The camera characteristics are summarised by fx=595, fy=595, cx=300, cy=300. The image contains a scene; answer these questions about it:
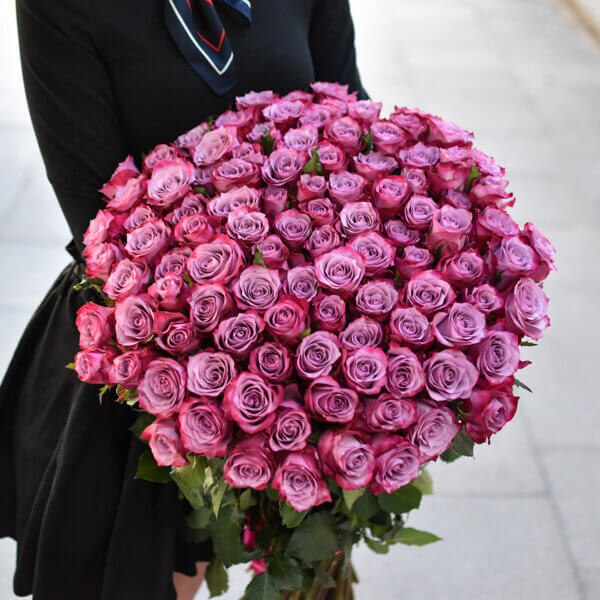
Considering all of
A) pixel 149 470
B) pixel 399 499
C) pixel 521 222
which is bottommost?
pixel 521 222

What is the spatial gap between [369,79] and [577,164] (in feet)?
4.16

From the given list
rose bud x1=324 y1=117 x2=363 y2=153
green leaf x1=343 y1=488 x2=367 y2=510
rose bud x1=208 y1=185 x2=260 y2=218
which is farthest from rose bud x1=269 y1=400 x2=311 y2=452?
rose bud x1=324 y1=117 x2=363 y2=153

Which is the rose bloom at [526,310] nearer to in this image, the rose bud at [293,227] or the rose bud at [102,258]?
the rose bud at [293,227]

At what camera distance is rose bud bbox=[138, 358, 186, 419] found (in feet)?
1.80

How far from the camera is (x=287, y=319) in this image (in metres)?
0.54

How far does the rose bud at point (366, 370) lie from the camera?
53 cm

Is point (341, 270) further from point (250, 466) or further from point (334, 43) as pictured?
point (334, 43)

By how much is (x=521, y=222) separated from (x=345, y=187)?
84.0 inches

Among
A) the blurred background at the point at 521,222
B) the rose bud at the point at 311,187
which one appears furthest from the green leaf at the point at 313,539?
the blurred background at the point at 521,222

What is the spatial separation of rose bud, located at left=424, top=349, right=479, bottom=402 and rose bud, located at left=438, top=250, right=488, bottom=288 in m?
0.08

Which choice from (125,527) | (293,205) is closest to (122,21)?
(293,205)

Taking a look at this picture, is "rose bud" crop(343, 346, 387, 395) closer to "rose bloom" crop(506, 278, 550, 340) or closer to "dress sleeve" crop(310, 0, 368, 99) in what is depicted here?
"rose bloom" crop(506, 278, 550, 340)

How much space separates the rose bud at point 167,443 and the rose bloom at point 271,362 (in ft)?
0.32

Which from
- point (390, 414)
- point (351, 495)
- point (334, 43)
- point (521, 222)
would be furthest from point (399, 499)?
point (521, 222)
